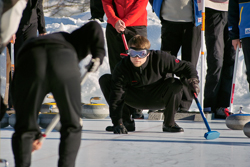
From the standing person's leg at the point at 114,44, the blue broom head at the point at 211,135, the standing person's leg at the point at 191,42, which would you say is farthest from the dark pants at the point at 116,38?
the blue broom head at the point at 211,135

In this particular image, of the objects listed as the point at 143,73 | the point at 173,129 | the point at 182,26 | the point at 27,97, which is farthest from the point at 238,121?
the point at 27,97

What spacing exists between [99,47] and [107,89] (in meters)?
2.08

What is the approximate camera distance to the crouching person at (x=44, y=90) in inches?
69.7

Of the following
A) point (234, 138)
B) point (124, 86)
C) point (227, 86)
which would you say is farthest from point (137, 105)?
point (227, 86)

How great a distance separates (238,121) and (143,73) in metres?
1.02

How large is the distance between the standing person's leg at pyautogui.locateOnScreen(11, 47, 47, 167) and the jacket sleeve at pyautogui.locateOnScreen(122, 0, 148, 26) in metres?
2.75

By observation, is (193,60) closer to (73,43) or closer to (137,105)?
(137,105)

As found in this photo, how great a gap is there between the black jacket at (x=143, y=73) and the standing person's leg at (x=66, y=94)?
1853mm

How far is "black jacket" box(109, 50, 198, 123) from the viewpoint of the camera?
12.2ft

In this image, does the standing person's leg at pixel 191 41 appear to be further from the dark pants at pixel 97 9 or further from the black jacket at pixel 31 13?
the black jacket at pixel 31 13

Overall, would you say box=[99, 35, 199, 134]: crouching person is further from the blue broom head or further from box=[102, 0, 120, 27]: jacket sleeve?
box=[102, 0, 120, 27]: jacket sleeve

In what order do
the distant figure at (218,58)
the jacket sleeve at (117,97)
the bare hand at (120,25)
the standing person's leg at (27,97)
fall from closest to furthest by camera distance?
the standing person's leg at (27,97) < the jacket sleeve at (117,97) < the bare hand at (120,25) < the distant figure at (218,58)

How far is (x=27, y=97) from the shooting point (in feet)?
5.80

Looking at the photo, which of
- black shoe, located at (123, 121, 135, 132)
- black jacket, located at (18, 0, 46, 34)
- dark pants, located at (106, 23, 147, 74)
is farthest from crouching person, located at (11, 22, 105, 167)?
black jacket, located at (18, 0, 46, 34)
